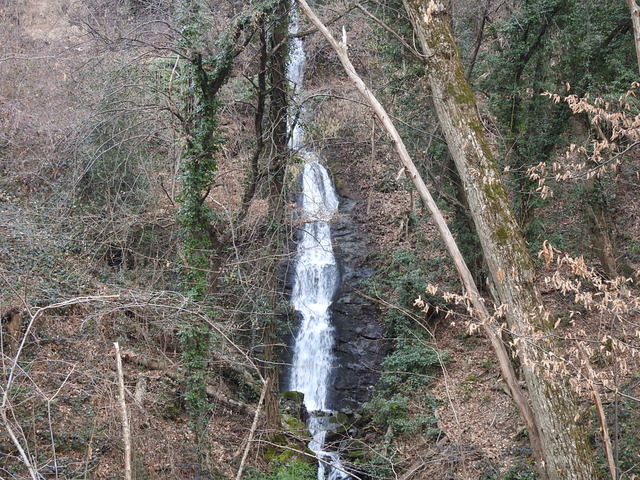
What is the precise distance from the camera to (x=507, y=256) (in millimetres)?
5488

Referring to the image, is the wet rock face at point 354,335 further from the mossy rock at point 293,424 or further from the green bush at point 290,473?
the green bush at point 290,473

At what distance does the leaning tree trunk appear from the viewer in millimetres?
5066

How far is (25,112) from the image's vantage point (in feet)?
39.0

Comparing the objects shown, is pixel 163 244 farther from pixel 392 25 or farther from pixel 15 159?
pixel 392 25

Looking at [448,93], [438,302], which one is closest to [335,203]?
[438,302]

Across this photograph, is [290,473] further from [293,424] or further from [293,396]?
[293,396]

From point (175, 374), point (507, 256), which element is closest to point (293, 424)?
point (175, 374)

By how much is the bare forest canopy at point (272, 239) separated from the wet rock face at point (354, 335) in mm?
117

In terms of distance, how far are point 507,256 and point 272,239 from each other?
17.9 ft

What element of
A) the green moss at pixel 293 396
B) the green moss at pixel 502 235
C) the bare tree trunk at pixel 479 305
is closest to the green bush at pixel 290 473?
the green moss at pixel 293 396

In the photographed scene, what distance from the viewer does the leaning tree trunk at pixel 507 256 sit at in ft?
16.6

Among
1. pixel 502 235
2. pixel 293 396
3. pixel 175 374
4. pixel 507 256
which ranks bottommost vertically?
pixel 293 396

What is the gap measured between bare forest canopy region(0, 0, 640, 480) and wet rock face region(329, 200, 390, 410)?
0.12 meters

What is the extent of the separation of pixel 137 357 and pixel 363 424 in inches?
204
